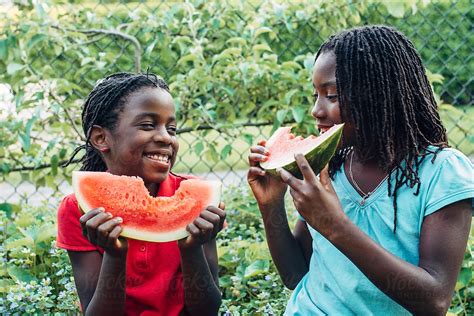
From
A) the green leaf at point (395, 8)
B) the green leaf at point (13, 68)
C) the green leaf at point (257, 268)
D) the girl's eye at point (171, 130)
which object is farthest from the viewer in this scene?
the green leaf at point (395, 8)

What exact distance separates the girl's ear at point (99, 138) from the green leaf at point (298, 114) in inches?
84.5

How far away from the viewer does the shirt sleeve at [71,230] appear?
8.64 ft

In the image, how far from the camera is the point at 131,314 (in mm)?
2658

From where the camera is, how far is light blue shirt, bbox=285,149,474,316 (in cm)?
238

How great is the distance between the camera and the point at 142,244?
2.69 m

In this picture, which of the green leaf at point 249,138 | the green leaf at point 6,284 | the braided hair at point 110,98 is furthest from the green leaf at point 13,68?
the braided hair at point 110,98

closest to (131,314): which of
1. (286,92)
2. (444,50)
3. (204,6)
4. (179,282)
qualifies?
(179,282)

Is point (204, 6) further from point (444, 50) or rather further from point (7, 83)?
point (444, 50)

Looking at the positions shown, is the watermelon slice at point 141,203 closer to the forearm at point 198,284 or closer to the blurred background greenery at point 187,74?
the forearm at point 198,284

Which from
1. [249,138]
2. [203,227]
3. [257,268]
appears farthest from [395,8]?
[203,227]

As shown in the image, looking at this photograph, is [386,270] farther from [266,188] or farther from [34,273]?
[34,273]

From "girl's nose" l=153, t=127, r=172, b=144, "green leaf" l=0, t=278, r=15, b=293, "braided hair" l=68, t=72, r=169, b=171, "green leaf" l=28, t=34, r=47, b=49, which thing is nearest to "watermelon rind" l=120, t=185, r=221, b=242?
"girl's nose" l=153, t=127, r=172, b=144

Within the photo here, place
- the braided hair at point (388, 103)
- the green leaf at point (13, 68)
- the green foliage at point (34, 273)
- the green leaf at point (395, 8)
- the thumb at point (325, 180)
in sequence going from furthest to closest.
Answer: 1. the green leaf at point (395, 8)
2. the green leaf at point (13, 68)
3. the green foliage at point (34, 273)
4. the braided hair at point (388, 103)
5. the thumb at point (325, 180)

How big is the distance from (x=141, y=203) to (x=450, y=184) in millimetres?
1024
